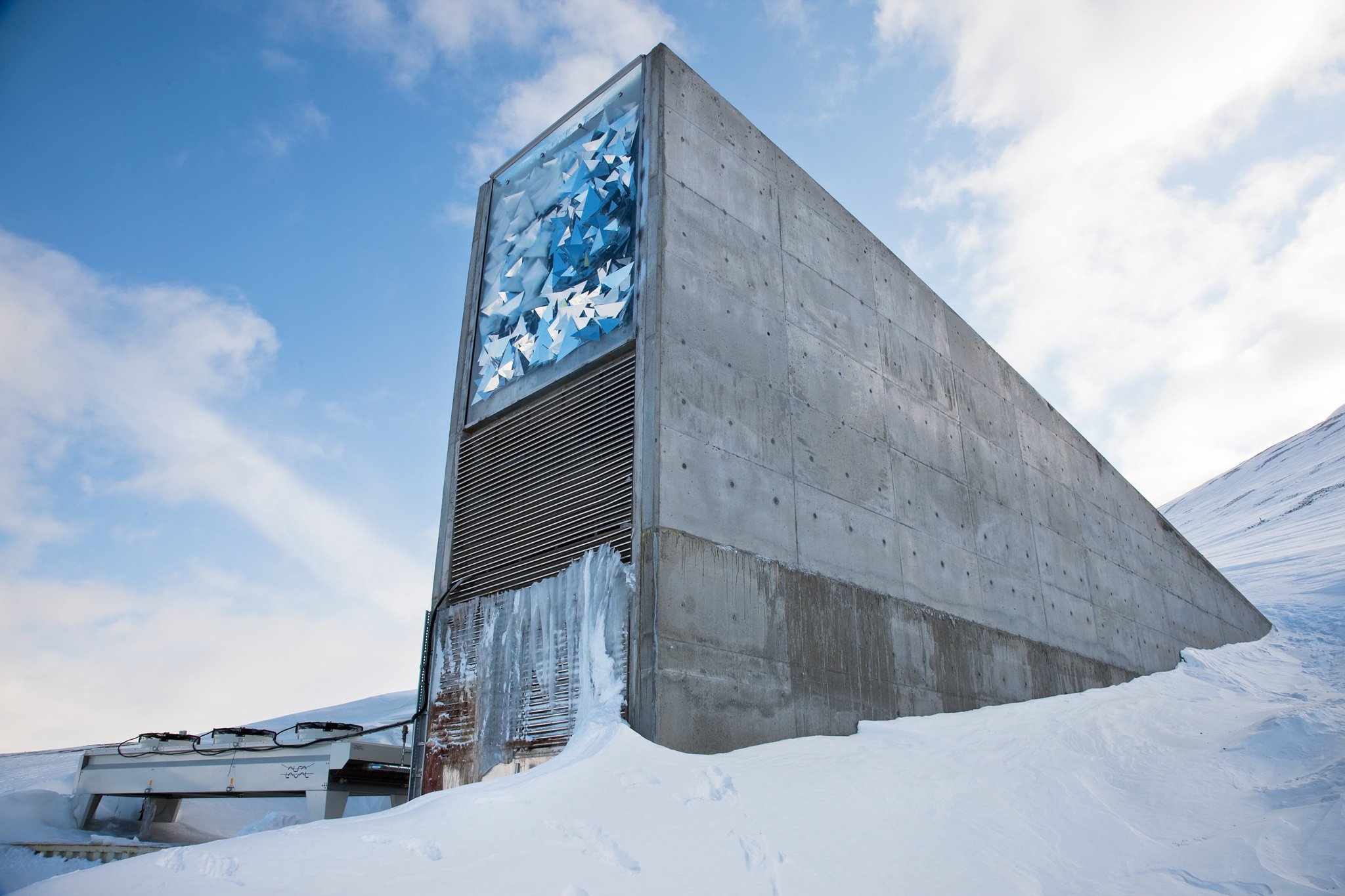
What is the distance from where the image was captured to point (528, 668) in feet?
24.1

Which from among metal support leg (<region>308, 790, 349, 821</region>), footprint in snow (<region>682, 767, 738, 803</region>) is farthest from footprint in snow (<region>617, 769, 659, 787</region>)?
metal support leg (<region>308, 790, 349, 821</region>)

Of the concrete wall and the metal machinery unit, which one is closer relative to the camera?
the concrete wall

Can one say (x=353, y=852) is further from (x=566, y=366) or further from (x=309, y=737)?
(x=309, y=737)

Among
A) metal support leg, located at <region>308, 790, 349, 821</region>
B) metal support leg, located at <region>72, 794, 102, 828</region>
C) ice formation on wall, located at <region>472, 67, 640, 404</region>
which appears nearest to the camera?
ice formation on wall, located at <region>472, 67, 640, 404</region>

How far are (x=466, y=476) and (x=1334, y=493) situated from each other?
97.5ft

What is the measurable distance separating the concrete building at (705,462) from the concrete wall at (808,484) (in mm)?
30

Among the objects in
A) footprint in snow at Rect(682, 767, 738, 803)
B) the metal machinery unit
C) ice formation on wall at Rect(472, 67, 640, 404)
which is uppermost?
ice formation on wall at Rect(472, 67, 640, 404)

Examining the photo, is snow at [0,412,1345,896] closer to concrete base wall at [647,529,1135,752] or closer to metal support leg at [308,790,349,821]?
concrete base wall at [647,529,1135,752]

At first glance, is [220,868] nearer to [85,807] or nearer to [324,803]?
[324,803]

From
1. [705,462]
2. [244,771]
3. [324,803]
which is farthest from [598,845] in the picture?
[244,771]

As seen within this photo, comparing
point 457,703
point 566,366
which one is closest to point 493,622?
point 457,703

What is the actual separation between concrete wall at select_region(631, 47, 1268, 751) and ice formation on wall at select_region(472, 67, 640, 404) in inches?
17.6

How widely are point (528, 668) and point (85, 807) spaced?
782cm

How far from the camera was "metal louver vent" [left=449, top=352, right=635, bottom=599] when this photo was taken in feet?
23.8
